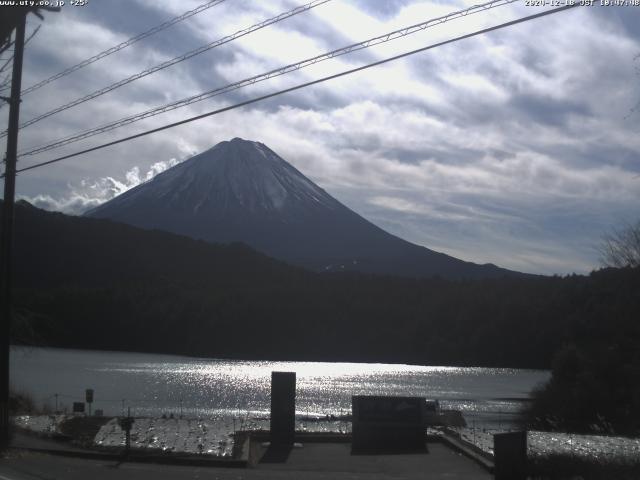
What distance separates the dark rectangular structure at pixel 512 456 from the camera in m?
12.9

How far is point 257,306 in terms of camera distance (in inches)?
4892

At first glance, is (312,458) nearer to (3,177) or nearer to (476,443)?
(476,443)

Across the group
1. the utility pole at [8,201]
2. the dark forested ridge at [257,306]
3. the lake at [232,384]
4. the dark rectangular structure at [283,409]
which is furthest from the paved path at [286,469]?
the dark forested ridge at [257,306]

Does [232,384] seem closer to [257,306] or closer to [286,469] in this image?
[257,306]

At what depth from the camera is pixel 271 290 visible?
133 metres

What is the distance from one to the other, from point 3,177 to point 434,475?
37.5 ft

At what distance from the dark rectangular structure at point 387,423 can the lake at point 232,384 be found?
1985 centimetres

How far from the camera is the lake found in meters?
50.8

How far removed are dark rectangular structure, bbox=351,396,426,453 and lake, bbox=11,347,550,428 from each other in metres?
19.9

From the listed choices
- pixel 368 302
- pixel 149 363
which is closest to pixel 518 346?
pixel 368 302

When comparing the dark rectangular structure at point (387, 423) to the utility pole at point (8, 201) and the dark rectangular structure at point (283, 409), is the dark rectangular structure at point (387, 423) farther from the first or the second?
the utility pole at point (8, 201)

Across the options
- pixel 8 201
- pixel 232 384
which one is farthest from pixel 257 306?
pixel 8 201

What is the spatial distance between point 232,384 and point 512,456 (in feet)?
200

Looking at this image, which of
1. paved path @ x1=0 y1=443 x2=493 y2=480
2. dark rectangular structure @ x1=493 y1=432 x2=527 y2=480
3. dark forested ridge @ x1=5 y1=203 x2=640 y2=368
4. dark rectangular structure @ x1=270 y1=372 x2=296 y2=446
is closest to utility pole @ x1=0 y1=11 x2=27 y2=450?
paved path @ x1=0 y1=443 x2=493 y2=480
